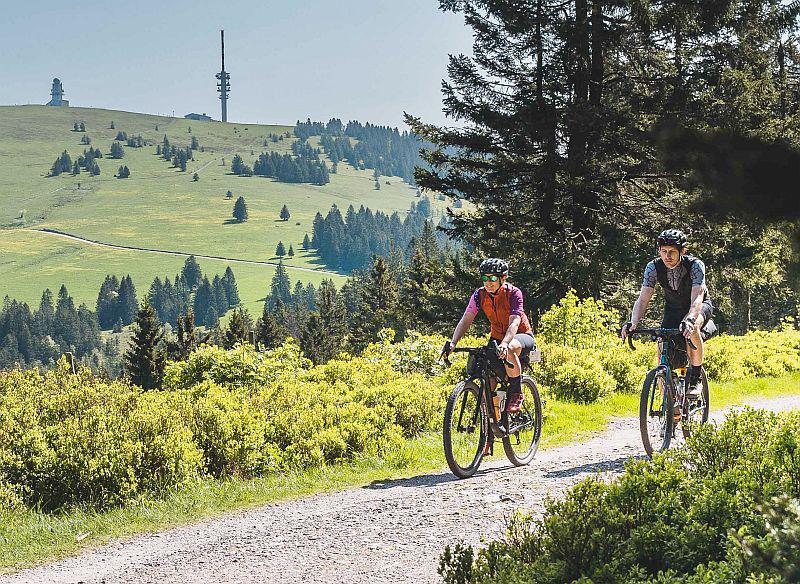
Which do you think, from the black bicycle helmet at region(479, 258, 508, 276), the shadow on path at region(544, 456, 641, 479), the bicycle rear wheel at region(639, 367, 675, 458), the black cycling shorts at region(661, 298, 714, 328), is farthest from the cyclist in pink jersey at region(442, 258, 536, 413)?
the black cycling shorts at region(661, 298, 714, 328)

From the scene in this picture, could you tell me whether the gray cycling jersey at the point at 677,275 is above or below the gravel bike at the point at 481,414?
above

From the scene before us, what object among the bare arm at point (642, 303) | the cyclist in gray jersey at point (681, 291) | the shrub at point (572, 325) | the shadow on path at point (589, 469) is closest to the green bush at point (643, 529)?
the shadow on path at point (589, 469)

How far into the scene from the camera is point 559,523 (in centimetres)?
493

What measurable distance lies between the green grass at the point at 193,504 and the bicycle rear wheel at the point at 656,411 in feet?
6.28

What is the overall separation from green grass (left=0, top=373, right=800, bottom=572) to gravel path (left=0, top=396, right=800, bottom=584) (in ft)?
0.81

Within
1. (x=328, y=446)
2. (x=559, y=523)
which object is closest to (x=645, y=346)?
(x=328, y=446)

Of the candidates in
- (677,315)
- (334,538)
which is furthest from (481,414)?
(334,538)

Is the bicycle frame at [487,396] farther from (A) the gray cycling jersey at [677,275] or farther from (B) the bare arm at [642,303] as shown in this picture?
(A) the gray cycling jersey at [677,275]

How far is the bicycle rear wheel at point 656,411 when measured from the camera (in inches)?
350

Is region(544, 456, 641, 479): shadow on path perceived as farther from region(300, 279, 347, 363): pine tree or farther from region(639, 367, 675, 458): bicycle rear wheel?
region(300, 279, 347, 363): pine tree

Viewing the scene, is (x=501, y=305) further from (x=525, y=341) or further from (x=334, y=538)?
(x=334, y=538)

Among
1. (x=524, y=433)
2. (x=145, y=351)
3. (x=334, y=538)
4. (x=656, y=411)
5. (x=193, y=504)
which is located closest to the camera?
(x=334, y=538)

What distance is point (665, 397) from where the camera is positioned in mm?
8984

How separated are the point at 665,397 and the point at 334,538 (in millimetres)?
4182
